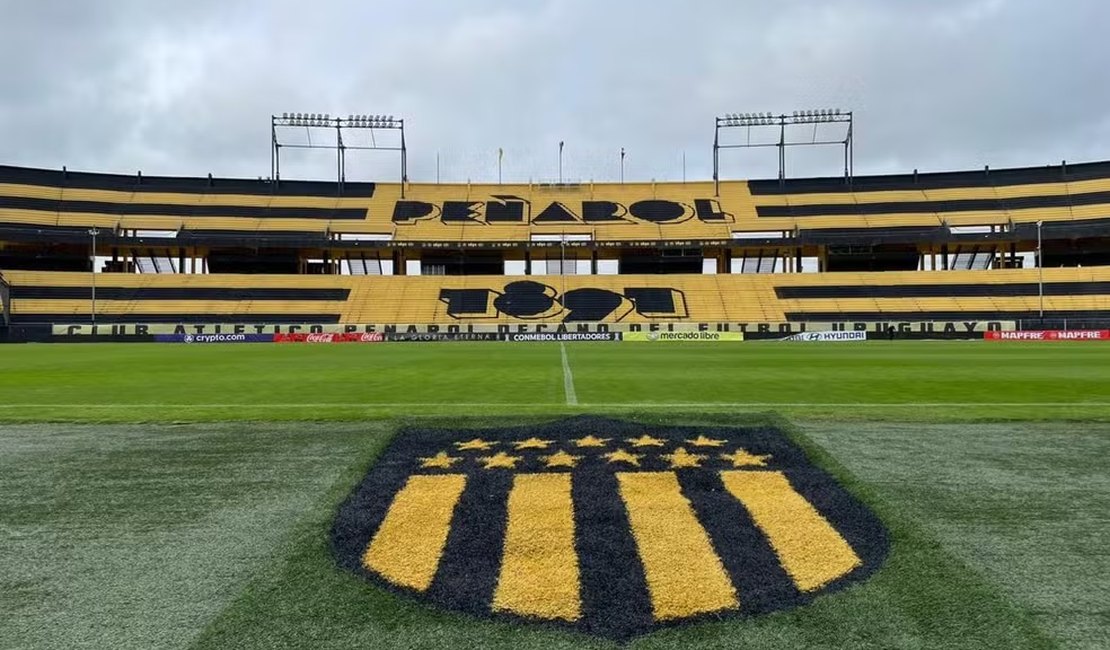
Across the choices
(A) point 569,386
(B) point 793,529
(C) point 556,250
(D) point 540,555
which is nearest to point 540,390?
(A) point 569,386

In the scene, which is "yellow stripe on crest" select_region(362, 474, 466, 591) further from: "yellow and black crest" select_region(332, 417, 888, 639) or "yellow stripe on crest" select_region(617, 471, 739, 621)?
"yellow stripe on crest" select_region(617, 471, 739, 621)

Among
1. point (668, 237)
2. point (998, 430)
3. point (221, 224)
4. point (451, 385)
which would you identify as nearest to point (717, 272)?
point (668, 237)

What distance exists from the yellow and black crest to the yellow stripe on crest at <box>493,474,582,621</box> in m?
0.01

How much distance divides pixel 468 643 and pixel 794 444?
4475mm

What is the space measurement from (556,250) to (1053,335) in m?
42.3

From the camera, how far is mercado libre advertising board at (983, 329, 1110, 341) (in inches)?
1901

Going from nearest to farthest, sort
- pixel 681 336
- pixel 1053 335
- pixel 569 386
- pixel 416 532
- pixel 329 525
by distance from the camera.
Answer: pixel 416 532, pixel 329 525, pixel 569 386, pixel 1053 335, pixel 681 336

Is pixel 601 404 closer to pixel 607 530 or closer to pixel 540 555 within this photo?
pixel 607 530

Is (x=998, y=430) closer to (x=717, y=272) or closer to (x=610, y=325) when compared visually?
(x=610, y=325)

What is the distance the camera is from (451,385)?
602 inches

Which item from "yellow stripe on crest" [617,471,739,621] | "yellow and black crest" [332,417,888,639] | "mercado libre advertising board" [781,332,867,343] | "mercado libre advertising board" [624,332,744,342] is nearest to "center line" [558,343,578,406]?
"yellow and black crest" [332,417,888,639]

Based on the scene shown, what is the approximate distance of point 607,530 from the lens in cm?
446

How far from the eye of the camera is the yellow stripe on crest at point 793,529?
3.84 metres

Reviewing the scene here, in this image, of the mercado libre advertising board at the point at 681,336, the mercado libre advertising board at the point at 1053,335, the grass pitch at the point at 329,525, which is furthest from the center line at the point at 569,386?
the mercado libre advertising board at the point at 1053,335
